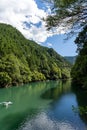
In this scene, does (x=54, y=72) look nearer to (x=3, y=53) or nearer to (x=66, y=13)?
(x=3, y=53)

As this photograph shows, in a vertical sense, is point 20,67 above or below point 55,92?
Answer: above

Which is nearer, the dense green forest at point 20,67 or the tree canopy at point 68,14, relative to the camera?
the tree canopy at point 68,14

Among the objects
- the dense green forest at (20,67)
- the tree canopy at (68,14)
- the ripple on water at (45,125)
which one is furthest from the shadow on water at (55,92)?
the tree canopy at (68,14)

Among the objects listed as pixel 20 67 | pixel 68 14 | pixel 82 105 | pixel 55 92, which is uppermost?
pixel 68 14

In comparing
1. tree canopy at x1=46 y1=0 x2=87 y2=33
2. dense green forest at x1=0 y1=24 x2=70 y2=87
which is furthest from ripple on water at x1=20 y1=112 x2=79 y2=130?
tree canopy at x1=46 y1=0 x2=87 y2=33

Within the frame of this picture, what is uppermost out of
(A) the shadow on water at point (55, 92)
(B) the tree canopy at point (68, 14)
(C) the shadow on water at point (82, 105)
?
(B) the tree canopy at point (68, 14)

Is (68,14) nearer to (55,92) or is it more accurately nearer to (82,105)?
(82,105)

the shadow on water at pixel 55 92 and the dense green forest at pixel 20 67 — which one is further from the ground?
the dense green forest at pixel 20 67

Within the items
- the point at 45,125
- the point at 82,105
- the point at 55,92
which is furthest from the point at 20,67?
the point at 45,125

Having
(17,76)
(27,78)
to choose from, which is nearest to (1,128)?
(17,76)

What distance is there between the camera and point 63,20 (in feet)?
22.7

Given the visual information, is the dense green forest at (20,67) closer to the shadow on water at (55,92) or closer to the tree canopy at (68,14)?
the shadow on water at (55,92)

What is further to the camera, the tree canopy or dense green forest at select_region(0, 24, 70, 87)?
dense green forest at select_region(0, 24, 70, 87)

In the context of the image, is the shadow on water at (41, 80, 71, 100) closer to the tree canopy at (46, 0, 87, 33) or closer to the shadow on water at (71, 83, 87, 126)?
the shadow on water at (71, 83, 87, 126)
